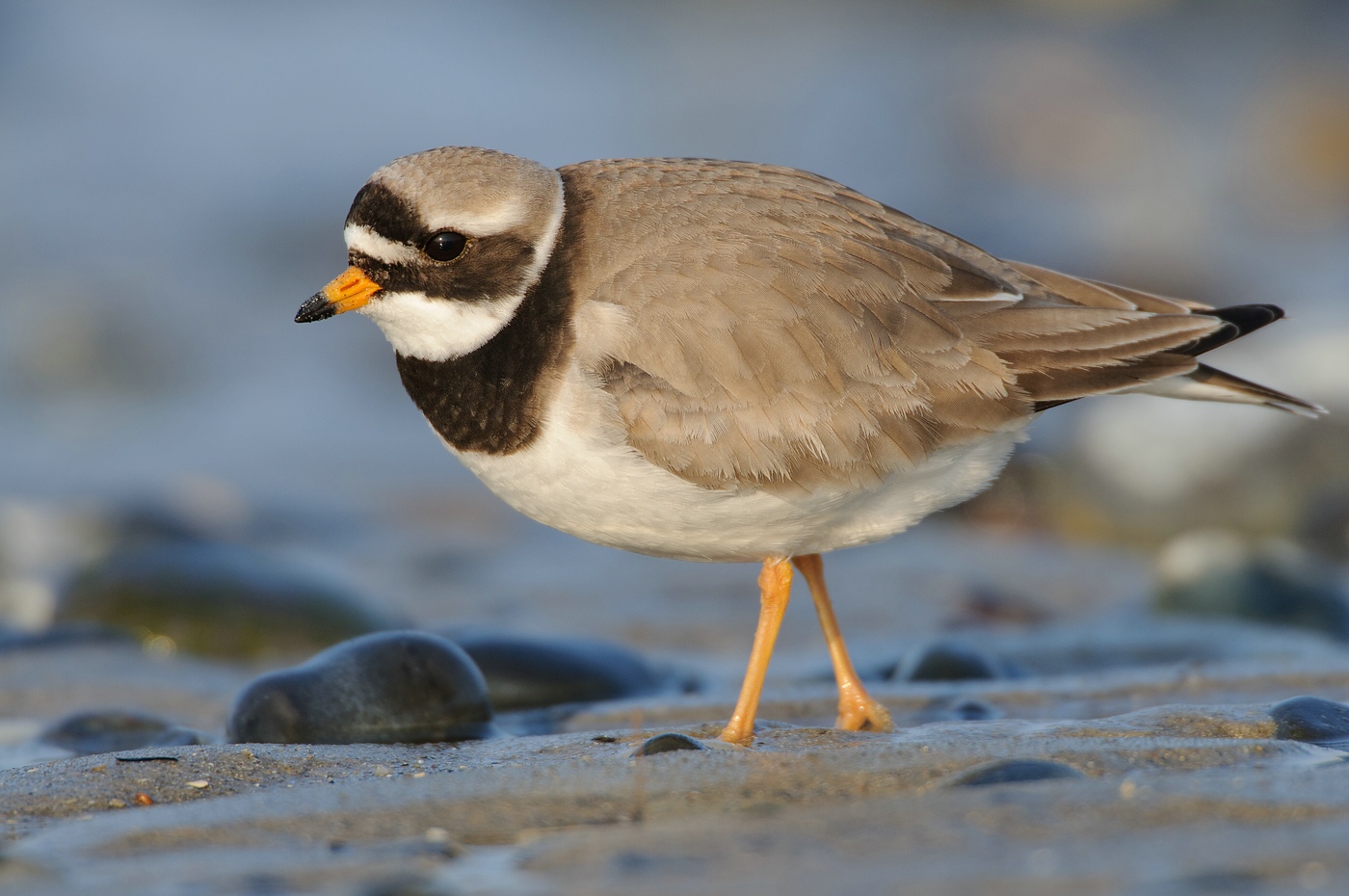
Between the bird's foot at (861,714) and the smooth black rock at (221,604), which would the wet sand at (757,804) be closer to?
the bird's foot at (861,714)

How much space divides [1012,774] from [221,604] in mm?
4250

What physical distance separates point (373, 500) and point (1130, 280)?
7.74m

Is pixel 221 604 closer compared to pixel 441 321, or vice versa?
pixel 441 321

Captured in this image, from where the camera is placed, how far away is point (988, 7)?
2088 centimetres

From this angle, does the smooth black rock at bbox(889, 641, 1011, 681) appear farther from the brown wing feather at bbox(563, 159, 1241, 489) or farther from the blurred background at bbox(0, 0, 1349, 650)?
the blurred background at bbox(0, 0, 1349, 650)

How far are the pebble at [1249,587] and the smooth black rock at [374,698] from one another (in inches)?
134

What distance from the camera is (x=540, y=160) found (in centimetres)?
1639

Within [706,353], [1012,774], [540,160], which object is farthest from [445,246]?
[540,160]

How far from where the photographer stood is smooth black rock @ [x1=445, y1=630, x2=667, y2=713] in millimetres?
5852

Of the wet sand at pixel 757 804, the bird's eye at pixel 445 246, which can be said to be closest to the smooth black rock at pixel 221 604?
the wet sand at pixel 757 804

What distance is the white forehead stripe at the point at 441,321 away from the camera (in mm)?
4921

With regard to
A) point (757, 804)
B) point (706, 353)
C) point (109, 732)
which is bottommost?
point (757, 804)

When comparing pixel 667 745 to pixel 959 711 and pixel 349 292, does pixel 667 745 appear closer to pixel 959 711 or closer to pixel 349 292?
pixel 959 711

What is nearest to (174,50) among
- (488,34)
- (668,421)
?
(488,34)
